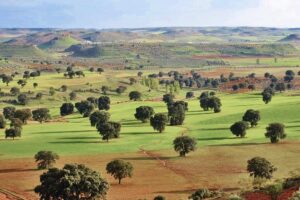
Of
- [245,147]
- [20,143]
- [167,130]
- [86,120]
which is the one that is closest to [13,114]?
[86,120]

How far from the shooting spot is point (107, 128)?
146 meters

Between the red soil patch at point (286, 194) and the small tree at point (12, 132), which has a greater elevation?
the small tree at point (12, 132)

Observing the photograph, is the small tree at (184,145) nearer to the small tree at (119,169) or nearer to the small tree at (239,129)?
the small tree at (119,169)

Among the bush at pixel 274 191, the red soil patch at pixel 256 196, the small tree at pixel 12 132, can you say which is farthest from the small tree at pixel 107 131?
the bush at pixel 274 191

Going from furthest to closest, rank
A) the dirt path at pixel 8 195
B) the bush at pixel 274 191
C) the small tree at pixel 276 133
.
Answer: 1. the small tree at pixel 276 133
2. the dirt path at pixel 8 195
3. the bush at pixel 274 191

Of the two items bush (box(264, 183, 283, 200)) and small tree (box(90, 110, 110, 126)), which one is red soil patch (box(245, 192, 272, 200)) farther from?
small tree (box(90, 110, 110, 126))

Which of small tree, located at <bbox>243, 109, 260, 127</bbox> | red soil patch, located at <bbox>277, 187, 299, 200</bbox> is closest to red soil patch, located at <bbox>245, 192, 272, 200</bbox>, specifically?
red soil patch, located at <bbox>277, 187, 299, 200</bbox>

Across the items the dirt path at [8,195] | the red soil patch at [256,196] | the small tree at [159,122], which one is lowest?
the dirt path at [8,195]

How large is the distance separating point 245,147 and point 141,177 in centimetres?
3485

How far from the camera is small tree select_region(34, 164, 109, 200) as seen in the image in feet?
261

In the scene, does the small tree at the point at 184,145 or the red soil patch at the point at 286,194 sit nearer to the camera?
the red soil patch at the point at 286,194

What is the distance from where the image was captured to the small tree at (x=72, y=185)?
79438 millimetres

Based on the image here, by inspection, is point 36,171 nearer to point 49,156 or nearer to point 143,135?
point 49,156

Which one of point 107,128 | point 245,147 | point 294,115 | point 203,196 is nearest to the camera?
Result: point 203,196
